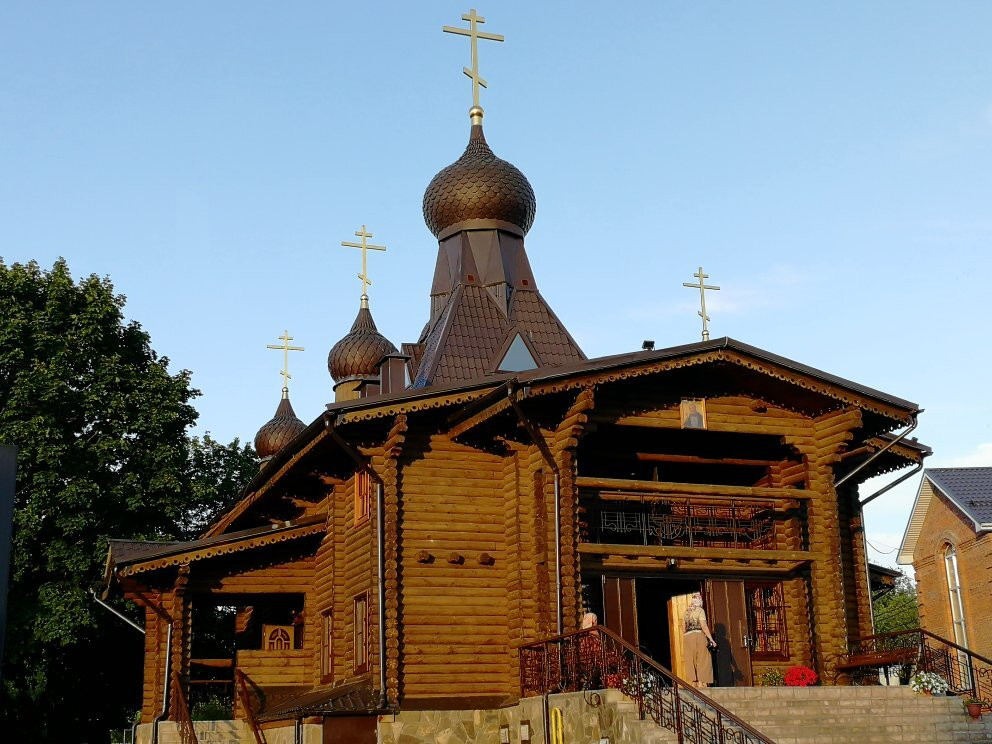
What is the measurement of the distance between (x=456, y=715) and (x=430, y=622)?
135 centimetres

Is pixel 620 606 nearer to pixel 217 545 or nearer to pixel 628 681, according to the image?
pixel 628 681

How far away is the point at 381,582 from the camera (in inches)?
693

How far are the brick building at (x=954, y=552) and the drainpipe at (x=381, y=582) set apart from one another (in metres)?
17.8

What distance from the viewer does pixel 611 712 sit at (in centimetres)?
1421

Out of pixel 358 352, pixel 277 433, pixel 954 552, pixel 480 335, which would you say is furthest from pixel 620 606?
pixel 277 433

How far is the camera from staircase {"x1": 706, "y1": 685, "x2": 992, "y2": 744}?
49.0 feet

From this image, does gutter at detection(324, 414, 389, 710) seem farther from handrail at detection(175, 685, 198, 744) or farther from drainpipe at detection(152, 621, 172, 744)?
drainpipe at detection(152, 621, 172, 744)

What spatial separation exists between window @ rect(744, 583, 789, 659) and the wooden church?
1.2 inches

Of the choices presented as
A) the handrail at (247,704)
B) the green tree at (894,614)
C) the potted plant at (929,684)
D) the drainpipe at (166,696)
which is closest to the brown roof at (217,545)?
the drainpipe at (166,696)

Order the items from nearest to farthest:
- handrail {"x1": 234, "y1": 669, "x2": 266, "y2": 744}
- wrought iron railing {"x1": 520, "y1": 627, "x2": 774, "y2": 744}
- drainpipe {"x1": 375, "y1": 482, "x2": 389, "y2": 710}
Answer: wrought iron railing {"x1": 520, "y1": 627, "x2": 774, "y2": 744} < drainpipe {"x1": 375, "y1": 482, "x2": 389, "y2": 710} < handrail {"x1": 234, "y1": 669, "x2": 266, "y2": 744}

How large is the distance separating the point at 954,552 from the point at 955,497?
6.49ft

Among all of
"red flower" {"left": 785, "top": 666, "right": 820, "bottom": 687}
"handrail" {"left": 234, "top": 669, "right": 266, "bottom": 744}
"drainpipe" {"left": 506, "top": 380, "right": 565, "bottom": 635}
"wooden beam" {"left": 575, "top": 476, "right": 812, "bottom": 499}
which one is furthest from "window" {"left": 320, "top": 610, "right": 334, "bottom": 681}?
"red flower" {"left": 785, "top": 666, "right": 820, "bottom": 687}

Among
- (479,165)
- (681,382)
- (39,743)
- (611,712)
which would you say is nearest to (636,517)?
(681,382)

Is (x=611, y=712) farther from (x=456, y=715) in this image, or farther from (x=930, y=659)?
(x=930, y=659)
